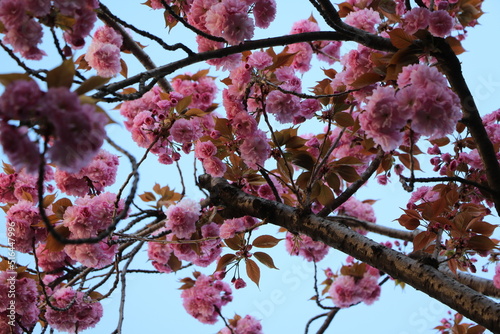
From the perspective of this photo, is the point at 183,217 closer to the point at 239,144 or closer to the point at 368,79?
the point at 239,144

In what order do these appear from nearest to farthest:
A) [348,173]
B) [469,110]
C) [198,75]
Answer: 1. [469,110]
2. [348,173]
3. [198,75]

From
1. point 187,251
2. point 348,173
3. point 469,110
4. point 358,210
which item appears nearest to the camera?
point 469,110

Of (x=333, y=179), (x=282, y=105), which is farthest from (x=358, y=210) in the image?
(x=282, y=105)

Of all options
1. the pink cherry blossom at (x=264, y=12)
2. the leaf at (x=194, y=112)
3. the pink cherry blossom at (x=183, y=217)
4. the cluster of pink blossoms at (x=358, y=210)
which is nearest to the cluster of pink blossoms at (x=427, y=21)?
the pink cherry blossom at (x=264, y=12)

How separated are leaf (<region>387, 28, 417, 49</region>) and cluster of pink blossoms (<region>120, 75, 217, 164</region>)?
0.96 m

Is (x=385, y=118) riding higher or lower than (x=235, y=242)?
lower

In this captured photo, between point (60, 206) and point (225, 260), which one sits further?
point (225, 260)

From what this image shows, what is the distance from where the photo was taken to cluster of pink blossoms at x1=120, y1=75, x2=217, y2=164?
6.61 ft

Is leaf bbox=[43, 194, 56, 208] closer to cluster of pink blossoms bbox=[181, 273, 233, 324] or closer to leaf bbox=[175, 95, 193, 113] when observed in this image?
leaf bbox=[175, 95, 193, 113]

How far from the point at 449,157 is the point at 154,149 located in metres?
1.54

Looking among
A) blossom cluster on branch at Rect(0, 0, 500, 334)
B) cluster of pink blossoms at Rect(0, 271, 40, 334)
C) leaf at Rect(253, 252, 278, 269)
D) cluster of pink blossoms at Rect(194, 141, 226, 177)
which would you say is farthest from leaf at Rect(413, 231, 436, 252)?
cluster of pink blossoms at Rect(0, 271, 40, 334)

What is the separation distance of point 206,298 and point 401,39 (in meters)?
2.05

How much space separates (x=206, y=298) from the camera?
2.78 meters

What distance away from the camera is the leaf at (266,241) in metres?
2.06
